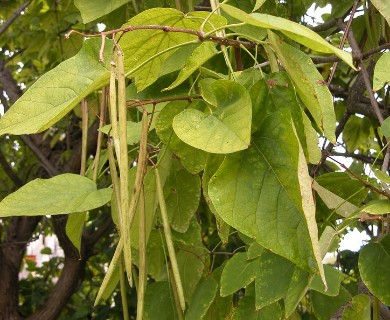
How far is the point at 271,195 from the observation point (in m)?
0.48

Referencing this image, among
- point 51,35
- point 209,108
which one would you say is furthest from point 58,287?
point 209,108

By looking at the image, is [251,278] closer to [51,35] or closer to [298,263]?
[298,263]

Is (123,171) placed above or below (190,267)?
above

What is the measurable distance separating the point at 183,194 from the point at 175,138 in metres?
0.17

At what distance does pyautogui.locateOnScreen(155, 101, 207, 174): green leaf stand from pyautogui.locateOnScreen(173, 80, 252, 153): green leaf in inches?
4.2

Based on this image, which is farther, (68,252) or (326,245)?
(68,252)

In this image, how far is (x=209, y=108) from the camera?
55cm

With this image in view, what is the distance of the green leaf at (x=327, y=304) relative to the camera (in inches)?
29.0

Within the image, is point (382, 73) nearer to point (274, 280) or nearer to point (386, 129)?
point (386, 129)

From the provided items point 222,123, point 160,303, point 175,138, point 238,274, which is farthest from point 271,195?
point 160,303

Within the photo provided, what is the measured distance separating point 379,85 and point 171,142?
0.68 ft

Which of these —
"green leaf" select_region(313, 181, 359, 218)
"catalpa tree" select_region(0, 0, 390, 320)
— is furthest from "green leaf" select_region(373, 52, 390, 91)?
"green leaf" select_region(313, 181, 359, 218)

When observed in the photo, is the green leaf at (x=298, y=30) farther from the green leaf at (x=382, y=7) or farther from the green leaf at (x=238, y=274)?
the green leaf at (x=238, y=274)

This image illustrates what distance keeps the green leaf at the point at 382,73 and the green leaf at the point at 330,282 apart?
21cm
